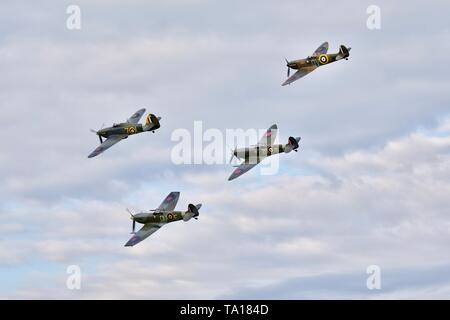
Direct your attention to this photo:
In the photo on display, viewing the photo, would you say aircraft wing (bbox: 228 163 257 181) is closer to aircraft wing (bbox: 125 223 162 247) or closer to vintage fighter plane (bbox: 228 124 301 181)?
vintage fighter plane (bbox: 228 124 301 181)

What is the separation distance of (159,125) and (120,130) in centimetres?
625

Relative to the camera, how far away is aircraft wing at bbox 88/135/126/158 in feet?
371

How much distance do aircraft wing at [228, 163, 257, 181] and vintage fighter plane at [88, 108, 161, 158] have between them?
1337 centimetres

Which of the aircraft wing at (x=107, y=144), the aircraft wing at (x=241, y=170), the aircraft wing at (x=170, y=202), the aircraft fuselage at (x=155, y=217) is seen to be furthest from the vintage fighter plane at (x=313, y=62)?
the aircraft fuselage at (x=155, y=217)

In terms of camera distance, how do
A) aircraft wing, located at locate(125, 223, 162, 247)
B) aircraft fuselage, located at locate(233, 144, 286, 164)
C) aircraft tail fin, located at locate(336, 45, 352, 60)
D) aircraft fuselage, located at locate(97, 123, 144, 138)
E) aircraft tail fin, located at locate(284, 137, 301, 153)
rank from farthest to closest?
aircraft tail fin, located at locate(336, 45, 352, 60) → aircraft fuselage, located at locate(97, 123, 144, 138) → aircraft fuselage, located at locate(233, 144, 286, 164) → aircraft tail fin, located at locate(284, 137, 301, 153) → aircraft wing, located at locate(125, 223, 162, 247)

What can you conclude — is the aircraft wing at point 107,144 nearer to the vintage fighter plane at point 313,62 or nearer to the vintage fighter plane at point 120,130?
the vintage fighter plane at point 120,130

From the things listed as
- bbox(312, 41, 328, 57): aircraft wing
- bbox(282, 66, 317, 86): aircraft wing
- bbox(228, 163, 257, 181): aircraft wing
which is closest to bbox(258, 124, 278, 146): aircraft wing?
bbox(228, 163, 257, 181): aircraft wing

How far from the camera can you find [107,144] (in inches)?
4537

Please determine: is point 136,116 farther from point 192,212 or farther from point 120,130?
point 192,212

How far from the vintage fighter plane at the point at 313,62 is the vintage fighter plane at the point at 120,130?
19.0 meters
